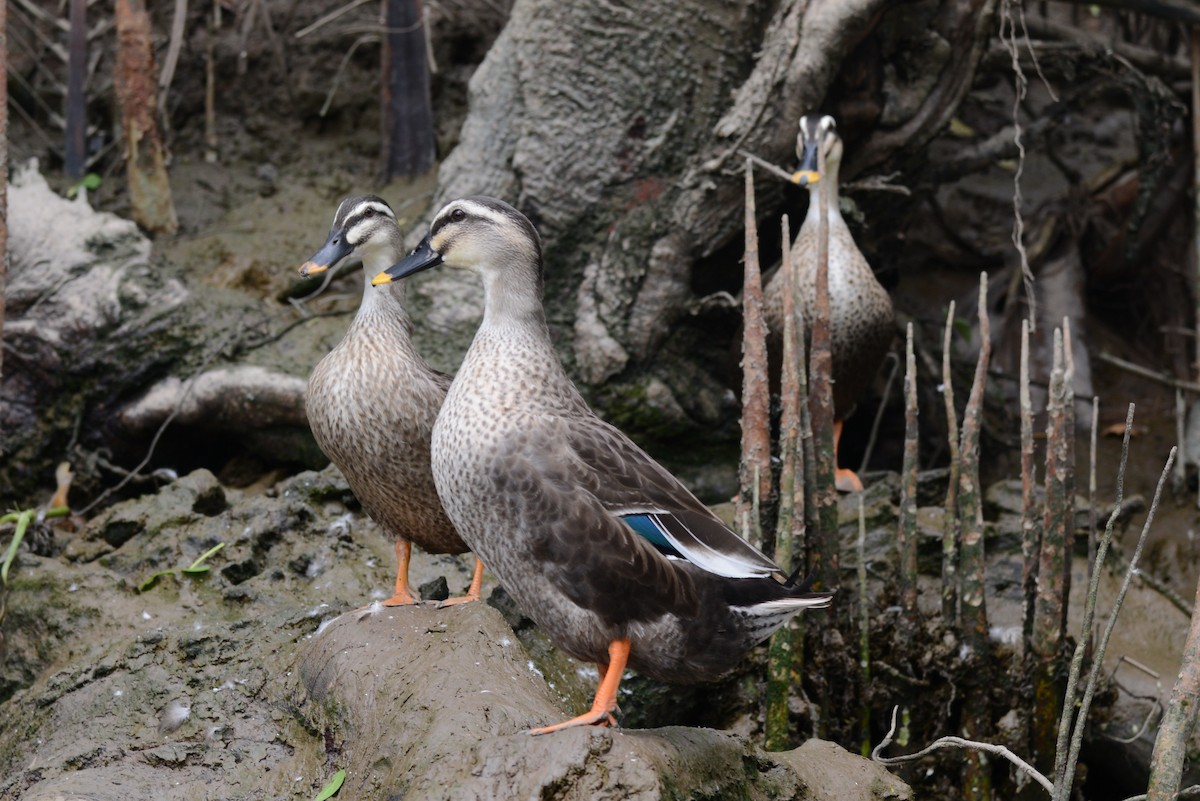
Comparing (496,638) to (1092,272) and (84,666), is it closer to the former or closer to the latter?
(84,666)

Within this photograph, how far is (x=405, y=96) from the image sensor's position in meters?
6.66

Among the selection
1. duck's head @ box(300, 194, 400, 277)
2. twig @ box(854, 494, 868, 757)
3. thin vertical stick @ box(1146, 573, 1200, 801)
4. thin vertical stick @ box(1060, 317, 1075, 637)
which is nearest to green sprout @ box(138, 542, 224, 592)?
duck's head @ box(300, 194, 400, 277)

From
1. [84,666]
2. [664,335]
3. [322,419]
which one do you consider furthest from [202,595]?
[664,335]

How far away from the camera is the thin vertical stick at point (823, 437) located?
13.8 ft

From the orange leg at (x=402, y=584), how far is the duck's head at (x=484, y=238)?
3.01 feet

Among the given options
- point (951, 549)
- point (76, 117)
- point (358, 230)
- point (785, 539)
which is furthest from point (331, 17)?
point (951, 549)

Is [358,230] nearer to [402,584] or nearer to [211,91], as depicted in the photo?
[402,584]

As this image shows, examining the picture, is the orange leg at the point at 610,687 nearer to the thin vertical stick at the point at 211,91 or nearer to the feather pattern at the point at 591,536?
the feather pattern at the point at 591,536

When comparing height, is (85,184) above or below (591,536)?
above

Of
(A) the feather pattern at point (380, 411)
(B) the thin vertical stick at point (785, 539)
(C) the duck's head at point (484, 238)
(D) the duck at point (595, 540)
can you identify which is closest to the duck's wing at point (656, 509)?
(D) the duck at point (595, 540)

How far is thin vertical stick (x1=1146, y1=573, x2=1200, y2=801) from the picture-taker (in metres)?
2.85

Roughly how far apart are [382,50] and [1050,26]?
3.26 meters

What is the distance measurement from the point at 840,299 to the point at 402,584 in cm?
234

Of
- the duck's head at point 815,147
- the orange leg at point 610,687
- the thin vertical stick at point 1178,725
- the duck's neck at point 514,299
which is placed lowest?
the orange leg at point 610,687
